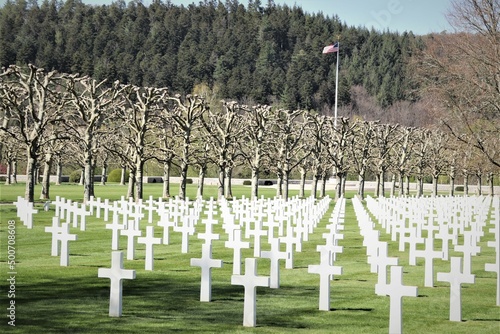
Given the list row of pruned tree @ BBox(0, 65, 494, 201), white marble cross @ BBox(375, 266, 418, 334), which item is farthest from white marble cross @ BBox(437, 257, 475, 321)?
row of pruned tree @ BBox(0, 65, 494, 201)

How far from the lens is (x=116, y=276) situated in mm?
10227

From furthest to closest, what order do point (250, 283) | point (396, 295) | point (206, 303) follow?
point (206, 303) → point (250, 283) → point (396, 295)

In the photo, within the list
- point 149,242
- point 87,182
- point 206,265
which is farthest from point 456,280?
point 87,182

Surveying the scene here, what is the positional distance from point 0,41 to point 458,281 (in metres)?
134

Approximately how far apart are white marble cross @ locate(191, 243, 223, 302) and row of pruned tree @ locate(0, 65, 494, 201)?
19154 millimetres

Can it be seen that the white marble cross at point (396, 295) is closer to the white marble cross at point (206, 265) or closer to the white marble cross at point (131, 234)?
the white marble cross at point (206, 265)

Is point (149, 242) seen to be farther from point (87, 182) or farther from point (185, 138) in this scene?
point (185, 138)

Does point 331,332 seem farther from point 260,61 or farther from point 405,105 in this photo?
point 260,61

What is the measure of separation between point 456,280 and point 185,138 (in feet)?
110

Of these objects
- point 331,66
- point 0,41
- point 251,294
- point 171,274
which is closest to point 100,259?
point 171,274

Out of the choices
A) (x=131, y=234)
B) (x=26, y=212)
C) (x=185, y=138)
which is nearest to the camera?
(x=131, y=234)

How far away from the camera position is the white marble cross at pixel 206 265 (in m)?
11.2

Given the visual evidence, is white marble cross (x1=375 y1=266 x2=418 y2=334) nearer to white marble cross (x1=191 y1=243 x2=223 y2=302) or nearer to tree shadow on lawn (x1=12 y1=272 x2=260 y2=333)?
tree shadow on lawn (x1=12 y1=272 x2=260 y2=333)

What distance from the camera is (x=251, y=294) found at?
10.1 metres
